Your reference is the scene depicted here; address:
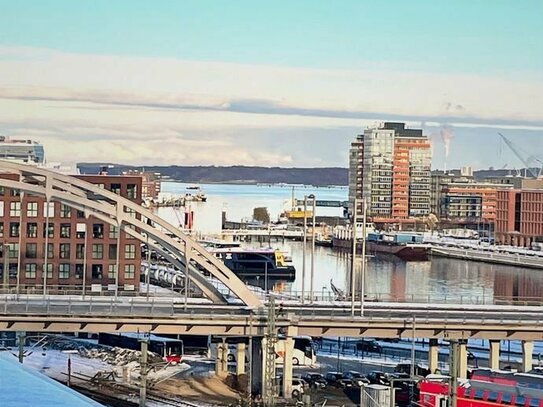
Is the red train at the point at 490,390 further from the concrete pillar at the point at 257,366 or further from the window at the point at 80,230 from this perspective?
the window at the point at 80,230

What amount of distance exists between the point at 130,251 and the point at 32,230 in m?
2.99

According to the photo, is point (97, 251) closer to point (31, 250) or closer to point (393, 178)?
point (31, 250)

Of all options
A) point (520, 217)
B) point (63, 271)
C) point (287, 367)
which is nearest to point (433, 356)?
point (287, 367)

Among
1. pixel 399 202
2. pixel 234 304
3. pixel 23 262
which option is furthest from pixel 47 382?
pixel 399 202

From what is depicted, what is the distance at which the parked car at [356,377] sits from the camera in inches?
1014

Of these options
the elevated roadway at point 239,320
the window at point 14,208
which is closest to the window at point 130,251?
the window at point 14,208

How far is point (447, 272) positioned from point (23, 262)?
3866 centimetres

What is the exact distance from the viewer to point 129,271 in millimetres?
40031

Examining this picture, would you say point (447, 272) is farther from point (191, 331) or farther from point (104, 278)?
point (191, 331)

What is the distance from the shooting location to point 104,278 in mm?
39625

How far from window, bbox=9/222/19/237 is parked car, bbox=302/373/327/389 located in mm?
14783

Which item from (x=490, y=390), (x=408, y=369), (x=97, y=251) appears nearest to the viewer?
A: (x=490, y=390)

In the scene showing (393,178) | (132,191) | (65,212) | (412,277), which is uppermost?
(393,178)

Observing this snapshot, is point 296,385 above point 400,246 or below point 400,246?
below
